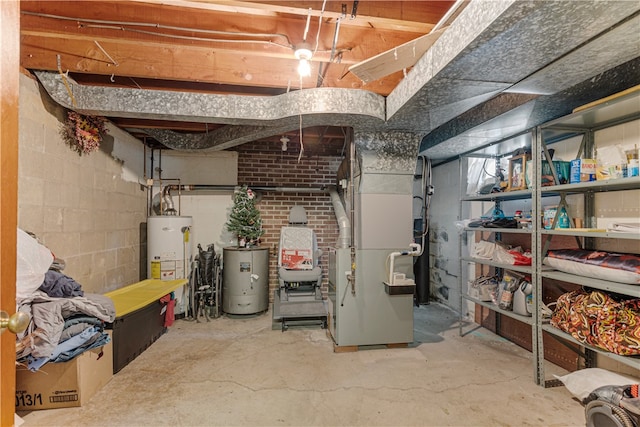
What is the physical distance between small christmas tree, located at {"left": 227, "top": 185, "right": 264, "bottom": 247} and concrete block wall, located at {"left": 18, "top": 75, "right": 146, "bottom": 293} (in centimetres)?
127

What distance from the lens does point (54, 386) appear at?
1930 mm

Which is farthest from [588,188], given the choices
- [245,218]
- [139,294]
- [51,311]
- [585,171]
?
[139,294]

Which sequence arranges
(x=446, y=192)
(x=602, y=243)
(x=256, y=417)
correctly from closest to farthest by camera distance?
1. (x=256, y=417)
2. (x=602, y=243)
3. (x=446, y=192)

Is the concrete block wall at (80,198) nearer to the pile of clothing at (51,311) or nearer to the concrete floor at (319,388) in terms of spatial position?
the pile of clothing at (51,311)

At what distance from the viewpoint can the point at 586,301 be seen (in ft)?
6.56

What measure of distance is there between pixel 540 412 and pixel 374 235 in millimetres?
1711

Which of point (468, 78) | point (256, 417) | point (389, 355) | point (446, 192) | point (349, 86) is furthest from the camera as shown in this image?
point (446, 192)

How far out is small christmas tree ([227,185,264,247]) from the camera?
3.90 m

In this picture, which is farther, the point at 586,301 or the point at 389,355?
the point at 389,355

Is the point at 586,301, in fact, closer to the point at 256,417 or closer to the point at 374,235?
the point at 374,235

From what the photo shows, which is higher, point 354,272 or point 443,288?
point 354,272

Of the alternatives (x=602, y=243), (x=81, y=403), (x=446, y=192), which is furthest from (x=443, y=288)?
(x=81, y=403)

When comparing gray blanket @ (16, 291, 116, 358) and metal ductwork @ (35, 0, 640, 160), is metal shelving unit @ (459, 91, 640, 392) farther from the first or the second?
gray blanket @ (16, 291, 116, 358)

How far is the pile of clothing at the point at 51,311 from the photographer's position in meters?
1.69
